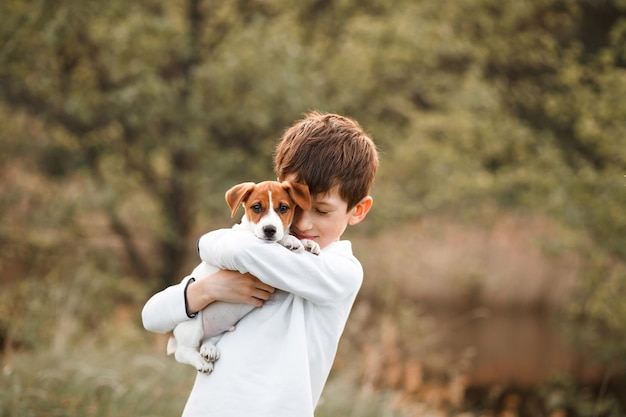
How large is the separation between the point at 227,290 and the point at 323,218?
0.43m

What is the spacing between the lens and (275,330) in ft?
7.53

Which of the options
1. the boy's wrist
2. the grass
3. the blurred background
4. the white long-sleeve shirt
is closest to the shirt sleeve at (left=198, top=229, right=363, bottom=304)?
the white long-sleeve shirt

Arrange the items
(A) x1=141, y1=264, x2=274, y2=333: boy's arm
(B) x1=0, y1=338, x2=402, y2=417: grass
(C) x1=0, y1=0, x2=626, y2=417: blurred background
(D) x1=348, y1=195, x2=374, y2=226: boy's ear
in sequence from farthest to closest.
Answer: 1. (C) x1=0, y1=0, x2=626, y2=417: blurred background
2. (B) x1=0, y1=338, x2=402, y2=417: grass
3. (D) x1=348, y1=195, x2=374, y2=226: boy's ear
4. (A) x1=141, y1=264, x2=274, y2=333: boy's arm

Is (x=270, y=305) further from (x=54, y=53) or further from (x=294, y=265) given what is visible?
(x=54, y=53)

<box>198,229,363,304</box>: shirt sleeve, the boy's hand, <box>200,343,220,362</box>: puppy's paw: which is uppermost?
<box>198,229,363,304</box>: shirt sleeve

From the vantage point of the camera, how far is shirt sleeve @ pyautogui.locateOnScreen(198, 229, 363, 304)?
2223 millimetres

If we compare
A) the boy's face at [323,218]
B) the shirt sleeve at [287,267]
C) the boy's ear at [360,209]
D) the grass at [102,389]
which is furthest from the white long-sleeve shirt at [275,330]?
the grass at [102,389]

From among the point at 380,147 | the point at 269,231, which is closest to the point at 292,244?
the point at 269,231

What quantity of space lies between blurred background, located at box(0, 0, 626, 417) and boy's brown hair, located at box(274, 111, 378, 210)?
4.27 meters

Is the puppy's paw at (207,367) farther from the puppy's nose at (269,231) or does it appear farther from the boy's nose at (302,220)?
the boy's nose at (302,220)

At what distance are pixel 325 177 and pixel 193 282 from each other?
1.95ft

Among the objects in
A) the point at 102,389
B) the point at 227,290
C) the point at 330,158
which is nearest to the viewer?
the point at 227,290

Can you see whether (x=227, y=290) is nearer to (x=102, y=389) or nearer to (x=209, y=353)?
(x=209, y=353)

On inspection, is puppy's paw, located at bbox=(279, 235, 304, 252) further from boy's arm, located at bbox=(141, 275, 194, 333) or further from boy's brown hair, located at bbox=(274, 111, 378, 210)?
boy's arm, located at bbox=(141, 275, 194, 333)
